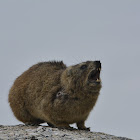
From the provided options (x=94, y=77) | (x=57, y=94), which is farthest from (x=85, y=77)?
(x=57, y=94)

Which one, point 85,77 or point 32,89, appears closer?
point 85,77

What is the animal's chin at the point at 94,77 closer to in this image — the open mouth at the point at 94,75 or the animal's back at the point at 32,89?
the open mouth at the point at 94,75

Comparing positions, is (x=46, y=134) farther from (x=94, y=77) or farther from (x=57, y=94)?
(x=94, y=77)

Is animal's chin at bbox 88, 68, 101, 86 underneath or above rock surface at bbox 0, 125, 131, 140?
above

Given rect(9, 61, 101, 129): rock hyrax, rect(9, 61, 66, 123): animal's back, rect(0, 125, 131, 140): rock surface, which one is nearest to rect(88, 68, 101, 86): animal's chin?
rect(9, 61, 101, 129): rock hyrax

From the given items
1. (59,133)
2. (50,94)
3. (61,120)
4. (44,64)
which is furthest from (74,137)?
(44,64)

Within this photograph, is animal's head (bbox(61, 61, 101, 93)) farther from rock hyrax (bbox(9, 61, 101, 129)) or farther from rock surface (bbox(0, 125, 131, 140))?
rock surface (bbox(0, 125, 131, 140))

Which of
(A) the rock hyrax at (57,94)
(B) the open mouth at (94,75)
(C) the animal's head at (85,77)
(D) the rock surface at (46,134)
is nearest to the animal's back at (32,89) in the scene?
(A) the rock hyrax at (57,94)
